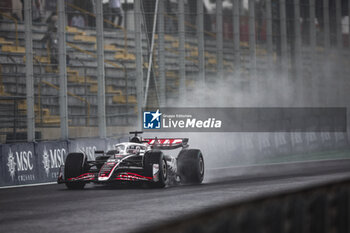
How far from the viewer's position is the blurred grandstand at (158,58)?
82.6 ft

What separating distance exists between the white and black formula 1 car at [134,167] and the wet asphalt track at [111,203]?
31cm

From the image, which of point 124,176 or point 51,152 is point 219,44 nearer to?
point 51,152

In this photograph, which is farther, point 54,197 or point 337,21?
point 337,21

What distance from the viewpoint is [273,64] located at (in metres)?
35.5

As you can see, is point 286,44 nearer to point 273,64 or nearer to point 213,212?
point 273,64

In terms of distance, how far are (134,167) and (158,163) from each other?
598 millimetres

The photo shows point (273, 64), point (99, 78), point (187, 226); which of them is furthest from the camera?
point (273, 64)

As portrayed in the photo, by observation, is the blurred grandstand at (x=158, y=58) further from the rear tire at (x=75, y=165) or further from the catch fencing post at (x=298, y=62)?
the rear tire at (x=75, y=165)

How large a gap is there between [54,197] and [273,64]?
2279 centimetres

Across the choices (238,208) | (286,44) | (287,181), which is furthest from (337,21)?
(238,208)

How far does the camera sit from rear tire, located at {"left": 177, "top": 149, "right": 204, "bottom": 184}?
57.1ft

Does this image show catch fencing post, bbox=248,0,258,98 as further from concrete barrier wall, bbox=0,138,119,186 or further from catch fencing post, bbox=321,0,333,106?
concrete barrier wall, bbox=0,138,119,186

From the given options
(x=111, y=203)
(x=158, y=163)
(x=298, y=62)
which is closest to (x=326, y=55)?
(x=298, y=62)

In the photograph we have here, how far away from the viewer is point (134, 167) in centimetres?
1591
